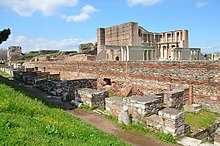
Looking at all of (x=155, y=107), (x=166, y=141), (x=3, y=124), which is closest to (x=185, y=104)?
(x=155, y=107)

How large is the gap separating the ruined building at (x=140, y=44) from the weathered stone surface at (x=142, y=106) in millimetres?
12133

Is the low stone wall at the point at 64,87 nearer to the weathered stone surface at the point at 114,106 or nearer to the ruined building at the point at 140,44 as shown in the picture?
the weathered stone surface at the point at 114,106

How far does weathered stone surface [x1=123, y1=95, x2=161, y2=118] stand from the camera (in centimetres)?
675

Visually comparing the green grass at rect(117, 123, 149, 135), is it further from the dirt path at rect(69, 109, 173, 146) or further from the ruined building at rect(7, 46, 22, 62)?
the ruined building at rect(7, 46, 22, 62)

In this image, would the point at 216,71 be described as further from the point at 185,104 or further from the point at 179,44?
the point at 179,44

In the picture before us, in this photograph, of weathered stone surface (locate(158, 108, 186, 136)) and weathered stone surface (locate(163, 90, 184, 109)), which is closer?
weathered stone surface (locate(158, 108, 186, 136))

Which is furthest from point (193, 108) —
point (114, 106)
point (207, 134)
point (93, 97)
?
point (93, 97)

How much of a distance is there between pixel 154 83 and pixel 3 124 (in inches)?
334

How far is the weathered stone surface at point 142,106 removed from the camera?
6.75 m

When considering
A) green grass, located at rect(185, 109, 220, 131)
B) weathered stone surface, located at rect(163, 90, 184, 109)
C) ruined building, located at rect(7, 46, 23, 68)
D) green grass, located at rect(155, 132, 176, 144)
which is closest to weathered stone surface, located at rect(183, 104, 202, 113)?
green grass, located at rect(185, 109, 220, 131)

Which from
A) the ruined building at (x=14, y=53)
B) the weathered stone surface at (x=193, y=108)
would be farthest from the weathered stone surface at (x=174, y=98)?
the ruined building at (x=14, y=53)

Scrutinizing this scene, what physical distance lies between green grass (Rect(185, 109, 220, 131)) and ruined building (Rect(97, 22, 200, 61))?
11.3 meters

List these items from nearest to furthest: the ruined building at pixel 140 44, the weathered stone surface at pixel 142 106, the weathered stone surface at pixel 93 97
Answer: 1. the weathered stone surface at pixel 142 106
2. the weathered stone surface at pixel 93 97
3. the ruined building at pixel 140 44

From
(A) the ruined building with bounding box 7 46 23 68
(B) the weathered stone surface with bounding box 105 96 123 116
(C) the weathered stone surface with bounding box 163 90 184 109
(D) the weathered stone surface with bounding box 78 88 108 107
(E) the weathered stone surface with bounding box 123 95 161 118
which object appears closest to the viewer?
(E) the weathered stone surface with bounding box 123 95 161 118
